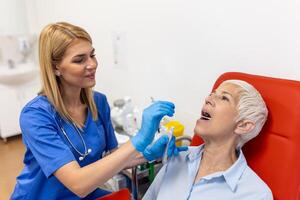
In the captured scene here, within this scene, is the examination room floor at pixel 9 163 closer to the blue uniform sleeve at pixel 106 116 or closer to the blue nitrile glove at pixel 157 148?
the blue uniform sleeve at pixel 106 116

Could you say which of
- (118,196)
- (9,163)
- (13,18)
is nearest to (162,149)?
(118,196)

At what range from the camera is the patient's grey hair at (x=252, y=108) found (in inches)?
43.5

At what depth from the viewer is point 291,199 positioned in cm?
102

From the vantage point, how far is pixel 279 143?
107cm

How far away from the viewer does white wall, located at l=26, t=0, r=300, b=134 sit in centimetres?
130

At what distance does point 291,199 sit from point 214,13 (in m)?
0.93

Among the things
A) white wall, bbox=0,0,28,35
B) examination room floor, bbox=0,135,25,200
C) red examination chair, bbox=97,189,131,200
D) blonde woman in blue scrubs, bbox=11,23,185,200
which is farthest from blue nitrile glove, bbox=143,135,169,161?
white wall, bbox=0,0,28,35

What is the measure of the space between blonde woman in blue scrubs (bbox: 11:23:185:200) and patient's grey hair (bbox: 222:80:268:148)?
26 centimetres

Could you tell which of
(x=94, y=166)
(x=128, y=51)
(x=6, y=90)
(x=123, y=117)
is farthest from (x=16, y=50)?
(x=94, y=166)

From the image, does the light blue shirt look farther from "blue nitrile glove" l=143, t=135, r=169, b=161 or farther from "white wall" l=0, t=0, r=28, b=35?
"white wall" l=0, t=0, r=28, b=35

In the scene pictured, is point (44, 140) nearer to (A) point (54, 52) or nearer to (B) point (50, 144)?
(B) point (50, 144)

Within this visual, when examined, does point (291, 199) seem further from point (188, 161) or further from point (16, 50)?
point (16, 50)

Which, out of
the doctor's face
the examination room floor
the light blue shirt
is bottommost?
the examination room floor

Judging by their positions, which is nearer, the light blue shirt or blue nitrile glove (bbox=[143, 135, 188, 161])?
the light blue shirt
